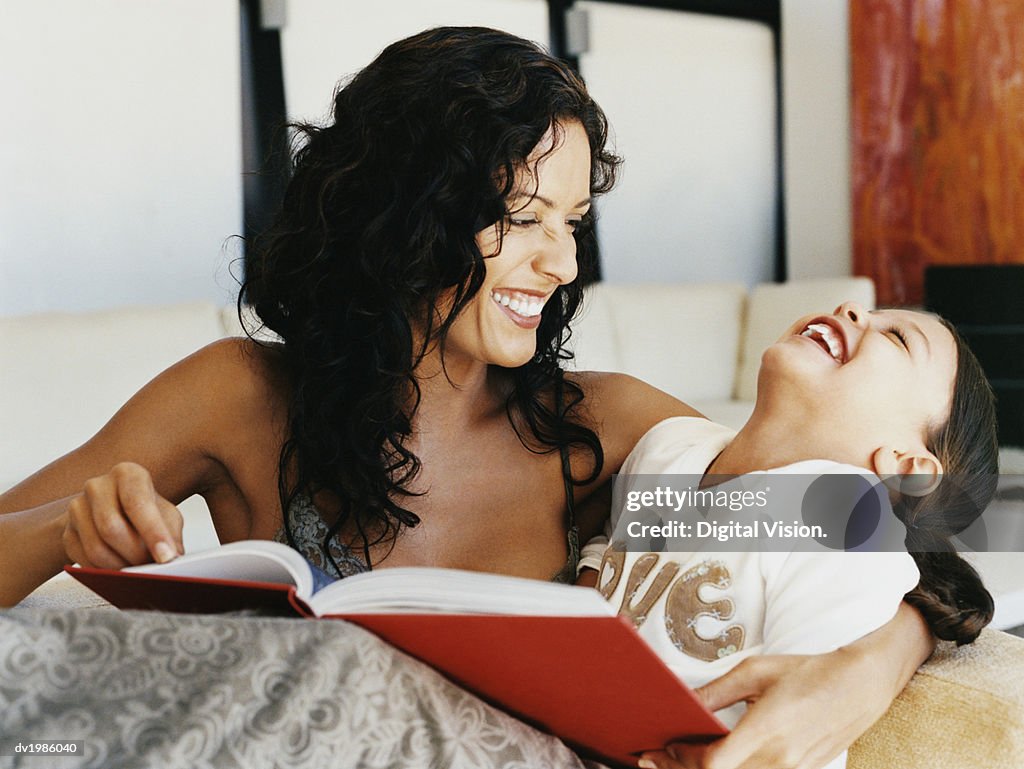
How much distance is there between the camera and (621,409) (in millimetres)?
1587

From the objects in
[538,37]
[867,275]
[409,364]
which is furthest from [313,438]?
[867,275]

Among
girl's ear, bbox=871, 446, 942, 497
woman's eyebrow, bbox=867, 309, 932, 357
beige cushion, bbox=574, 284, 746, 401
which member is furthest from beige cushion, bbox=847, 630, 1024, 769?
beige cushion, bbox=574, 284, 746, 401

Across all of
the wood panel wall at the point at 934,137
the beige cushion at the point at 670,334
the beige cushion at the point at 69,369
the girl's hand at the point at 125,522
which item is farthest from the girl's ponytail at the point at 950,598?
the wood panel wall at the point at 934,137

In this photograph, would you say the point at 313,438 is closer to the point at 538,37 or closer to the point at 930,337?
the point at 930,337

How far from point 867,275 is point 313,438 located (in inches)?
180

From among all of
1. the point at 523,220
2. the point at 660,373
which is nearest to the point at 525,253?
the point at 523,220

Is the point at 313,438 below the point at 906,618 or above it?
above

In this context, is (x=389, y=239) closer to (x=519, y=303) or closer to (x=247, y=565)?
(x=519, y=303)

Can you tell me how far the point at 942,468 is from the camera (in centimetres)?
140

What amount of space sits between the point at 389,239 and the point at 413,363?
0.53 feet

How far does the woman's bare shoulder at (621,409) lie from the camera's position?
1556 mm
